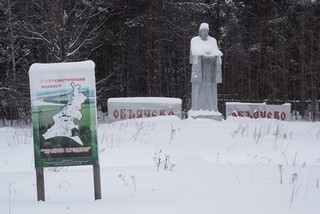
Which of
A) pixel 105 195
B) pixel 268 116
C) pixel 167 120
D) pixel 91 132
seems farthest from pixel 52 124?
pixel 268 116

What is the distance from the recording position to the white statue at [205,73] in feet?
41.8

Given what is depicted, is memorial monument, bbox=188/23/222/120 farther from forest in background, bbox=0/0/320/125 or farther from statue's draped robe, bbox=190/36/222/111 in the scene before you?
forest in background, bbox=0/0/320/125

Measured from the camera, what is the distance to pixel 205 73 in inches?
507

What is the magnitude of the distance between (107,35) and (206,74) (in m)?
11.2

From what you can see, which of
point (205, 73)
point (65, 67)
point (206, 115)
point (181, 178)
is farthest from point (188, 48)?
point (65, 67)

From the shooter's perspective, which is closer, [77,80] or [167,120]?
[77,80]

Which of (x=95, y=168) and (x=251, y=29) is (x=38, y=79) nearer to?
(x=95, y=168)

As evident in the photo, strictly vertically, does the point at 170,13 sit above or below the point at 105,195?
above

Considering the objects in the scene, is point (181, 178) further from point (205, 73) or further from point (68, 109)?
point (205, 73)

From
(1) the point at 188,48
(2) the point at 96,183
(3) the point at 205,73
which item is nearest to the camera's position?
(2) the point at 96,183

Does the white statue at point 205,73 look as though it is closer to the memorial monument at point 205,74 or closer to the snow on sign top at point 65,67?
the memorial monument at point 205,74

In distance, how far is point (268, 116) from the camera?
13.6 metres

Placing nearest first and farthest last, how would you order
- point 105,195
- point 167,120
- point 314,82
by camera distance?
point 105,195 → point 167,120 → point 314,82

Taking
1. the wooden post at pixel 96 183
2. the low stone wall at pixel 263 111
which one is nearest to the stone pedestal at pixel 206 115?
the low stone wall at pixel 263 111
